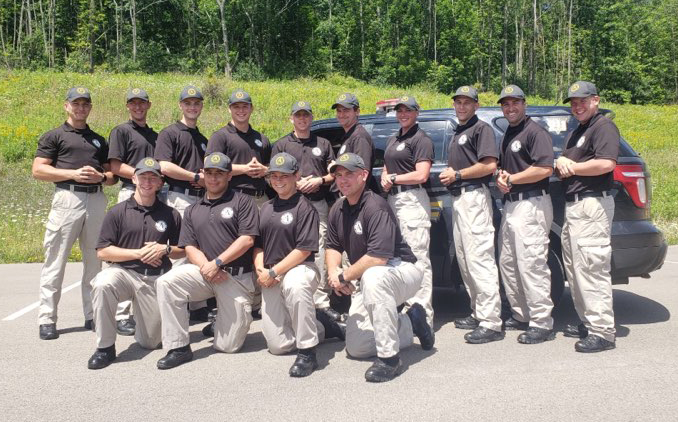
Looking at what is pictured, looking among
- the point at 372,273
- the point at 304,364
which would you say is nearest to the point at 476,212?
the point at 372,273

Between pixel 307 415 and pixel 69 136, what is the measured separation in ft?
11.8

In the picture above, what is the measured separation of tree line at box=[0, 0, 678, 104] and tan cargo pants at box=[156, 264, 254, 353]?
149 feet

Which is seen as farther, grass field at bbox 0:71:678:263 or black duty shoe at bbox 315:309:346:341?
grass field at bbox 0:71:678:263

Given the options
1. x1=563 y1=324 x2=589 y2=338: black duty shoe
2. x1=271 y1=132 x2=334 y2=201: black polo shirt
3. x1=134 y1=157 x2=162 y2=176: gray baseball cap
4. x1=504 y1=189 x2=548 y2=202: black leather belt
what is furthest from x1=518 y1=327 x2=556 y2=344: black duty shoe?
x1=134 y1=157 x2=162 y2=176: gray baseball cap

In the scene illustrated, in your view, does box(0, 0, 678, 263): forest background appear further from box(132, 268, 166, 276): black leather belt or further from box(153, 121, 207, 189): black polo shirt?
box(132, 268, 166, 276): black leather belt

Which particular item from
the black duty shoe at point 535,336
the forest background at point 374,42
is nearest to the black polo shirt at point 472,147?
the black duty shoe at point 535,336

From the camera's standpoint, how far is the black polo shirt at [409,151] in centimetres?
513

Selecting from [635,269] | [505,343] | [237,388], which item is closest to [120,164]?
[237,388]

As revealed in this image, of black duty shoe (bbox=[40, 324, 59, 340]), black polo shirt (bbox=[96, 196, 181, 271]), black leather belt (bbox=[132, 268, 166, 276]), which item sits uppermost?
black polo shirt (bbox=[96, 196, 181, 271])

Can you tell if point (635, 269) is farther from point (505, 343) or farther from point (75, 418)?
point (75, 418)

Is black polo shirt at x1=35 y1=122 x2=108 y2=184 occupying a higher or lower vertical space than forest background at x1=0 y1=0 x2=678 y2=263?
lower

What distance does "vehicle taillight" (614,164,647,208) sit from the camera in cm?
497

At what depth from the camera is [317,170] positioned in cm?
562

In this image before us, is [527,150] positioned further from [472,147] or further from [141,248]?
[141,248]
